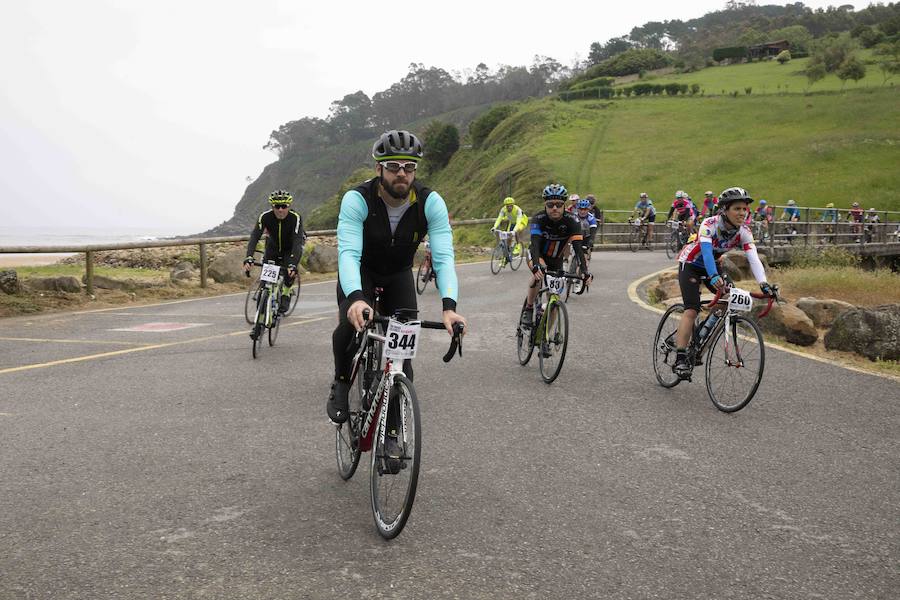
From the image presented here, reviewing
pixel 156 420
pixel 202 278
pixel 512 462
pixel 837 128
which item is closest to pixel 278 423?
pixel 156 420

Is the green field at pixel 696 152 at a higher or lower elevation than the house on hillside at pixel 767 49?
lower

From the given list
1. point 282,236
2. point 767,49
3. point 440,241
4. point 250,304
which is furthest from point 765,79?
point 440,241

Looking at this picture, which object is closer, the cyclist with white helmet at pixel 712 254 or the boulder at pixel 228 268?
the cyclist with white helmet at pixel 712 254

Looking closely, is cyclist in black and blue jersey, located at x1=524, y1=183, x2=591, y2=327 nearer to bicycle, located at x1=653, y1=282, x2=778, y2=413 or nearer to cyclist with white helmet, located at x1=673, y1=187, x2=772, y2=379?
cyclist with white helmet, located at x1=673, y1=187, x2=772, y2=379

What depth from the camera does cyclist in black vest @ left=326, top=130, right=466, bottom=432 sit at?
14.5 ft

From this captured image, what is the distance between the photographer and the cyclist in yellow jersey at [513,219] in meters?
19.5

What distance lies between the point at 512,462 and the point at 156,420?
3030 mm

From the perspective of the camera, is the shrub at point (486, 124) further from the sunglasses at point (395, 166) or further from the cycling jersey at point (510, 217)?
the sunglasses at point (395, 166)

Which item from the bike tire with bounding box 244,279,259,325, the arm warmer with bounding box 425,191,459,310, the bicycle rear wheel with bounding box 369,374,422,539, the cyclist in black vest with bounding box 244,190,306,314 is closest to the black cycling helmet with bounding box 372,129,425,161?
the arm warmer with bounding box 425,191,459,310

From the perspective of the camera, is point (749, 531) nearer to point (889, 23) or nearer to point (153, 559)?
point (153, 559)

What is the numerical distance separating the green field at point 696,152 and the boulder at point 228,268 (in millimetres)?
37086

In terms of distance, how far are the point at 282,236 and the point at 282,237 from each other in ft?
0.05

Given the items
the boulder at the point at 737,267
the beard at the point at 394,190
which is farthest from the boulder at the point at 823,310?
the beard at the point at 394,190

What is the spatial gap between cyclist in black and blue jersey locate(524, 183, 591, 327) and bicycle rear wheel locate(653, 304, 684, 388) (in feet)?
4.03
